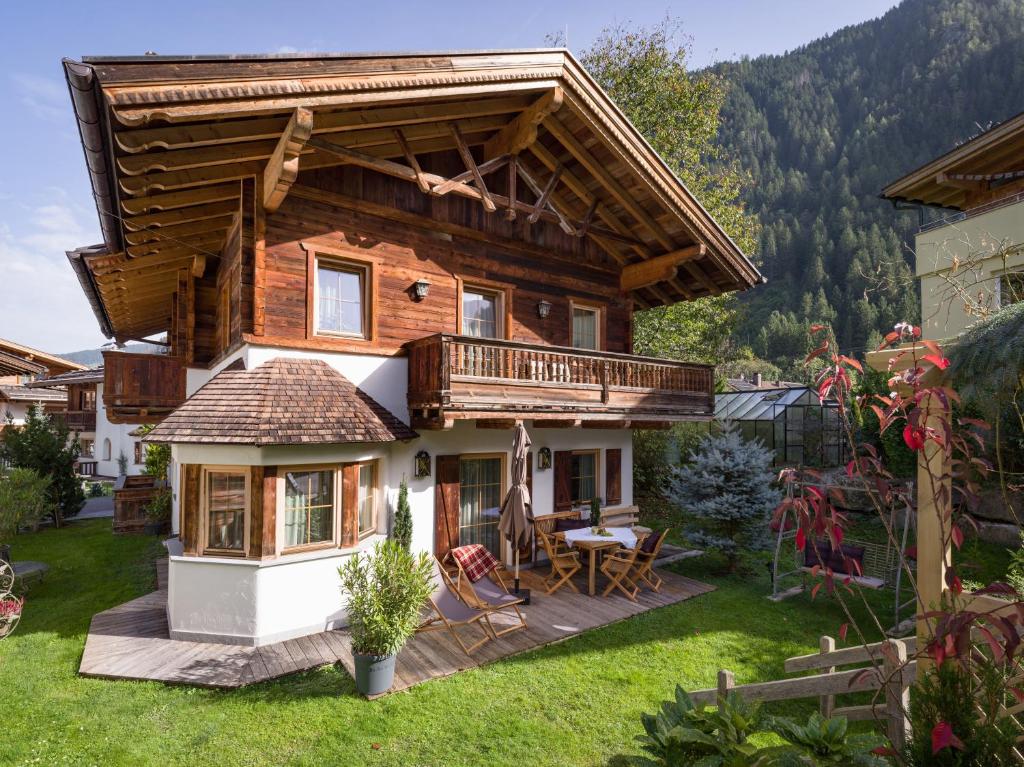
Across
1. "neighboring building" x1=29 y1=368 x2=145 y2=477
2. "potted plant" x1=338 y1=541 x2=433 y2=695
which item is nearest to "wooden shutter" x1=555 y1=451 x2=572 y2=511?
"potted plant" x1=338 y1=541 x2=433 y2=695

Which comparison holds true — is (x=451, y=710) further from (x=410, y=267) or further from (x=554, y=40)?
(x=554, y=40)

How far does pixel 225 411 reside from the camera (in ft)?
25.6

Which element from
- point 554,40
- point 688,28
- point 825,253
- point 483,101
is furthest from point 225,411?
point 825,253

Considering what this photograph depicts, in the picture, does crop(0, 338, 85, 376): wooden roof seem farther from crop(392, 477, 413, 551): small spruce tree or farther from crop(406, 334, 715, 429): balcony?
crop(406, 334, 715, 429): balcony

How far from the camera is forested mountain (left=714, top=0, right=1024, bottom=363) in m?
63.7

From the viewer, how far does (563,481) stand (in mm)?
12227

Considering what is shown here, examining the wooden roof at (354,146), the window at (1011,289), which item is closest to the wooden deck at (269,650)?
the wooden roof at (354,146)

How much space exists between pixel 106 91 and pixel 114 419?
29.5ft

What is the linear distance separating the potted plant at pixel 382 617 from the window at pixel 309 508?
2128mm

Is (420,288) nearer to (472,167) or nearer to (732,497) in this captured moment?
(472,167)

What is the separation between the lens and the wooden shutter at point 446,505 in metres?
10.1

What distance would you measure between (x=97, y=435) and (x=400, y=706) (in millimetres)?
35354

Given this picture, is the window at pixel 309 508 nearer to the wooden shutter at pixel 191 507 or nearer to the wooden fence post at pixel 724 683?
the wooden shutter at pixel 191 507

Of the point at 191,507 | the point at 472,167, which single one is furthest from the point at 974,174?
the point at 191,507
